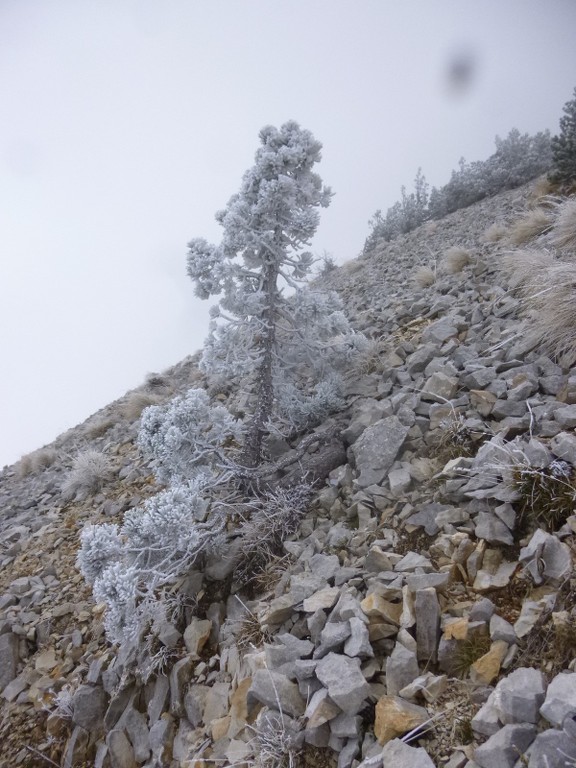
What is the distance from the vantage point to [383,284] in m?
9.82

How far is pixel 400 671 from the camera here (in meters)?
2.32

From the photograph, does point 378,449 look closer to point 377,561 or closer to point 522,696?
point 377,561

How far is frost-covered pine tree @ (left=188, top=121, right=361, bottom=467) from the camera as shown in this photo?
5.00 m

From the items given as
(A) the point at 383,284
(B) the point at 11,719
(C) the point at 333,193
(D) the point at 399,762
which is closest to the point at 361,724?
(D) the point at 399,762

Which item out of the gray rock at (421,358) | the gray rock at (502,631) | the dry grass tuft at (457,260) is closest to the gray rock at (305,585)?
the gray rock at (502,631)

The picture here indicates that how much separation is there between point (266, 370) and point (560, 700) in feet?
13.9

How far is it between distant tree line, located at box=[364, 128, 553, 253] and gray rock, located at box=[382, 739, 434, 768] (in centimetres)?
1425

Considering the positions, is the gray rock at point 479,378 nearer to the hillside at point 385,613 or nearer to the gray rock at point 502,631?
the hillside at point 385,613

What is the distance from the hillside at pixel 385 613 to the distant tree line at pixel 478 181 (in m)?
8.78

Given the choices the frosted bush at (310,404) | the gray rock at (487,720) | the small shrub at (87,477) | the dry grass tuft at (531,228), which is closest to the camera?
the gray rock at (487,720)

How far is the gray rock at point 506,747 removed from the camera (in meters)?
1.71

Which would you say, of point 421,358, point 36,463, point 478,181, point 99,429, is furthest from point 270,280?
point 478,181

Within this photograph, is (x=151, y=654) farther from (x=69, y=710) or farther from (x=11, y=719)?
(x=11, y=719)

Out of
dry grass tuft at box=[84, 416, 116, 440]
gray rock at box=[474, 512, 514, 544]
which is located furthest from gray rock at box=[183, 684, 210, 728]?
dry grass tuft at box=[84, 416, 116, 440]
